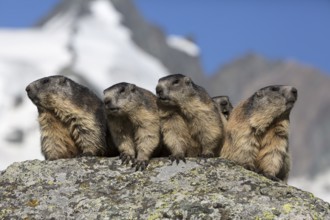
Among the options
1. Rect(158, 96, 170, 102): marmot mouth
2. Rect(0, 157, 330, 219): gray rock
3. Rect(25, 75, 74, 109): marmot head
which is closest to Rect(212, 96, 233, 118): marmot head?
Rect(158, 96, 170, 102): marmot mouth

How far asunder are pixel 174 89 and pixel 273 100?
5.41ft

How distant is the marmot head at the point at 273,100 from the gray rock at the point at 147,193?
2001 millimetres

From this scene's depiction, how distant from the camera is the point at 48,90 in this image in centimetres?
1577

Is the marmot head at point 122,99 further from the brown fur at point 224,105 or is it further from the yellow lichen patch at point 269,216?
the yellow lichen patch at point 269,216

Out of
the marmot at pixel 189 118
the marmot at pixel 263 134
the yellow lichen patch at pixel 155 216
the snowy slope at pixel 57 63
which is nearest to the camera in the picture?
the yellow lichen patch at pixel 155 216

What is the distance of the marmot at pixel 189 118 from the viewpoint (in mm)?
15086

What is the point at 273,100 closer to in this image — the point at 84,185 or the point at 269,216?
the point at 269,216

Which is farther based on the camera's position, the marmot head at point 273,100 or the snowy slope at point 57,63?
the snowy slope at point 57,63

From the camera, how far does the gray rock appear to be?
1191 cm

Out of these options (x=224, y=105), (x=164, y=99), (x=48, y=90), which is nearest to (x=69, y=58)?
(x=224, y=105)

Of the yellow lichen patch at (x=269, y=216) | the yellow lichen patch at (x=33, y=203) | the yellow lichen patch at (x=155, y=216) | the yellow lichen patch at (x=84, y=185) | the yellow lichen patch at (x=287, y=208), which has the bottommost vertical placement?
the yellow lichen patch at (x=155, y=216)

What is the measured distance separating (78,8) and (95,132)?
126 m

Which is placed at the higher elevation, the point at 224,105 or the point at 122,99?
the point at 224,105

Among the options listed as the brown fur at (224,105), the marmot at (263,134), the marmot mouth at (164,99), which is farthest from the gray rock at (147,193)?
the brown fur at (224,105)
